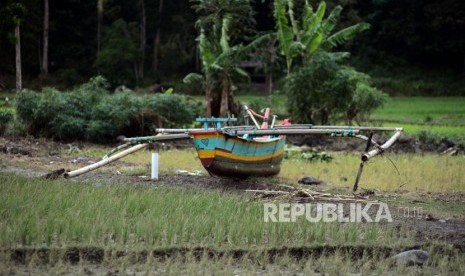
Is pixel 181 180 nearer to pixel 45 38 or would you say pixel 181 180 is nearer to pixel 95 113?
pixel 95 113

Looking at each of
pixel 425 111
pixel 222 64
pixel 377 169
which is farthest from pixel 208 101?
pixel 425 111

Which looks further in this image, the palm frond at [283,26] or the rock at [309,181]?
the palm frond at [283,26]

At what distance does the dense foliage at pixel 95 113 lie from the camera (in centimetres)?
1555

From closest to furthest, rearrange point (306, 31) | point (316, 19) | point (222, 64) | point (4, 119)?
point (4, 119), point (222, 64), point (316, 19), point (306, 31)

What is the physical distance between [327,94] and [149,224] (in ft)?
38.4

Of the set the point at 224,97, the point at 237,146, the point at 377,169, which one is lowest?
the point at 377,169

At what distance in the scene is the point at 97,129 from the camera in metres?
15.7

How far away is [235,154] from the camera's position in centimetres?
1002

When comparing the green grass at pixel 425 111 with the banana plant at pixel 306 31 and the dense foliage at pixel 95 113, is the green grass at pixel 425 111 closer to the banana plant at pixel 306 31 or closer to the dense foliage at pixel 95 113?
the banana plant at pixel 306 31

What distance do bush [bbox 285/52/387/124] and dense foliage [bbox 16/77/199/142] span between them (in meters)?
3.05

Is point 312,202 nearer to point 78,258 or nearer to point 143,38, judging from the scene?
point 78,258

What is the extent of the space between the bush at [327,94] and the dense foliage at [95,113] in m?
3.05

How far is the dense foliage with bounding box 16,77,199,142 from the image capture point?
15555 mm

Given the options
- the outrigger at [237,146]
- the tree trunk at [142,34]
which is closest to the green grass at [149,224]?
the outrigger at [237,146]
